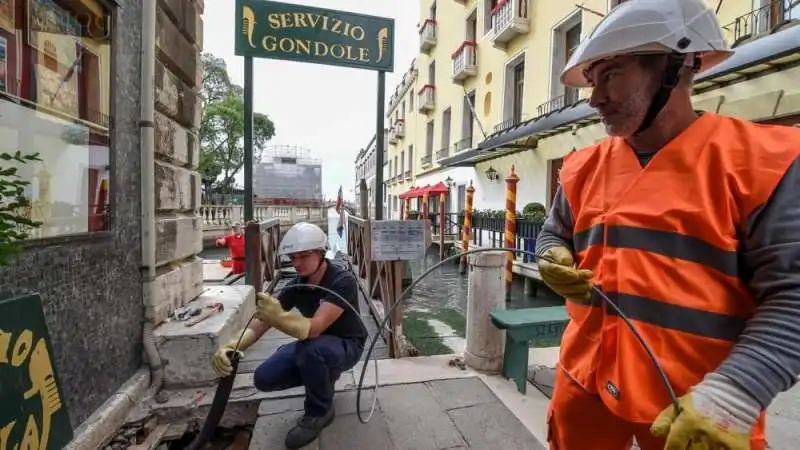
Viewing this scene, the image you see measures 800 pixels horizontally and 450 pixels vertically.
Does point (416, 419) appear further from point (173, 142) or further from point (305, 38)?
point (305, 38)

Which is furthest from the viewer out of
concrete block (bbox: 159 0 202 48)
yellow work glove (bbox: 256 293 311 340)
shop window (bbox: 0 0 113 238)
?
concrete block (bbox: 159 0 202 48)

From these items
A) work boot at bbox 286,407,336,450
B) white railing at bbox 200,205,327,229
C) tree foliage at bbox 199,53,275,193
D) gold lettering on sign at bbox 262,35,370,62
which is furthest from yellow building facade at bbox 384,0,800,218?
tree foliage at bbox 199,53,275,193

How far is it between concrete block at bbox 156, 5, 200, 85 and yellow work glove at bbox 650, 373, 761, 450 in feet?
11.8

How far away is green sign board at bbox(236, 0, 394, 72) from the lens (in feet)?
12.7

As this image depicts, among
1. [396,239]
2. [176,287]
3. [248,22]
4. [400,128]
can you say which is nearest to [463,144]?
[400,128]

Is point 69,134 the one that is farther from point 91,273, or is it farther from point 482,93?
point 482,93

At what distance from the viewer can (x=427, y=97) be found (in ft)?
68.2

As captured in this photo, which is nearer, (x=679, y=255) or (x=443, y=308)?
(x=679, y=255)

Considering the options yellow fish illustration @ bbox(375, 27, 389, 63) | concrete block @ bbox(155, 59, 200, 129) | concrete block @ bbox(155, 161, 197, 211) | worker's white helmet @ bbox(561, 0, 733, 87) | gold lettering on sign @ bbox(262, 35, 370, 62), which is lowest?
concrete block @ bbox(155, 161, 197, 211)

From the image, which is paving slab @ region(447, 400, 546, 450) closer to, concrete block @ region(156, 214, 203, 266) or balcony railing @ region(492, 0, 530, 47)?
concrete block @ region(156, 214, 203, 266)

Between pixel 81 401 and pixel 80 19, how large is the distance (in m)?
2.12

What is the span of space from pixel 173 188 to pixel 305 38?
81.4 inches

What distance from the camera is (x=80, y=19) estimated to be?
2113mm

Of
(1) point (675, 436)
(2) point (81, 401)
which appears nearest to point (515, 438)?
(1) point (675, 436)
